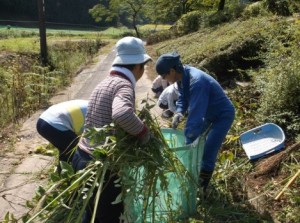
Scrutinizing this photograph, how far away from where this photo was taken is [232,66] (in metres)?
7.95

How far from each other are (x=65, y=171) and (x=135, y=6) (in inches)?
1406

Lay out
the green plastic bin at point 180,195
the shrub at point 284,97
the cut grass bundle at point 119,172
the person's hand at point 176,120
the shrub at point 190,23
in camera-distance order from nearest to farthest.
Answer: the cut grass bundle at point 119,172 → the green plastic bin at point 180,195 → the person's hand at point 176,120 → the shrub at point 284,97 → the shrub at point 190,23

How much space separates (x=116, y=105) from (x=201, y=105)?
1.17 meters

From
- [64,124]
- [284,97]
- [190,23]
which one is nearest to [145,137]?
[64,124]

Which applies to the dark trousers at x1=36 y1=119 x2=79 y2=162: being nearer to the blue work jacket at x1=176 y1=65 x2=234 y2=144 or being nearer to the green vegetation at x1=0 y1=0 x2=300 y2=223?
the blue work jacket at x1=176 y1=65 x2=234 y2=144

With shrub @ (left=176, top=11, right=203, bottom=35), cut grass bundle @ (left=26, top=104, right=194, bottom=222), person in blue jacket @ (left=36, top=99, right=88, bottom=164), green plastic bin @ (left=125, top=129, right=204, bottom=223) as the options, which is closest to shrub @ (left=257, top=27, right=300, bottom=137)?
green plastic bin @ (left=125, top=129, right=204, bottom=223)

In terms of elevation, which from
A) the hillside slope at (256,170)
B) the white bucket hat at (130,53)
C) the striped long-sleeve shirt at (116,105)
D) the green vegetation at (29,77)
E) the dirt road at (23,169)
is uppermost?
the white bucket hat at (130,53)

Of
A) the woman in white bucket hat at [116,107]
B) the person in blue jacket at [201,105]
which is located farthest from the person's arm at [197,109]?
the woman in white bucket hat at [116,107]

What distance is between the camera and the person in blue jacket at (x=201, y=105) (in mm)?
3270

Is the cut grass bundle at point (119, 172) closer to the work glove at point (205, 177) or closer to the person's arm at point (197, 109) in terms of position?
the person's arm at point (197, 109)

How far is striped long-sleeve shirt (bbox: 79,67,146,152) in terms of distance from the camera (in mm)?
2303

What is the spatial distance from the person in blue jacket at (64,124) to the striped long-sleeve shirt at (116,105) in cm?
83

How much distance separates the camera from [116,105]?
231cm

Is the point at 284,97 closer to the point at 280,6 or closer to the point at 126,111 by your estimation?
the point at 126,111
